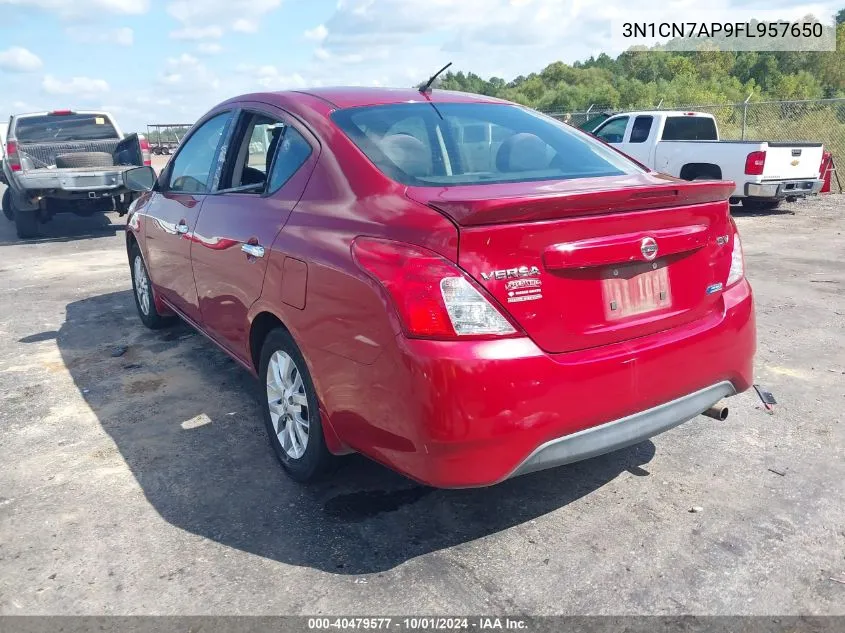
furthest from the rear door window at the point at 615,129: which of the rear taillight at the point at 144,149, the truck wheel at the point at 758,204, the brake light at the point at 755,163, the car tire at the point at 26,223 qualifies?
the car tire at the point at 26,223

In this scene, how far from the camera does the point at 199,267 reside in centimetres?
411

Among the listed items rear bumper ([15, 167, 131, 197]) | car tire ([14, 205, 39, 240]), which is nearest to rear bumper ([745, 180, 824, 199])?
rear bumper ([15, 167, 131, 197])

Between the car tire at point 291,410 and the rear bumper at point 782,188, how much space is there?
1043 cm

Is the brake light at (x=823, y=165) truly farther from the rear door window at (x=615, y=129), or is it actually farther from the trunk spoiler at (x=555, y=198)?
the trunk spoiler at (x=555, y=198)

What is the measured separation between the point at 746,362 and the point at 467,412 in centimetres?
141

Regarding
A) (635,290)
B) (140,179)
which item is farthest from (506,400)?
(140,179)

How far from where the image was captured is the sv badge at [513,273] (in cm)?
235

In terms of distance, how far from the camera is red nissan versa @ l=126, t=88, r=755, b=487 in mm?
2355

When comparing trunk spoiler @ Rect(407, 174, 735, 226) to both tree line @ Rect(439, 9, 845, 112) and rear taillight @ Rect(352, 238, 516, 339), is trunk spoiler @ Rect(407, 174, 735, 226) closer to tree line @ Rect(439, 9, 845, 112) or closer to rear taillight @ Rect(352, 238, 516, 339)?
rear taillight @ Rect(352, 238, 516, 339)

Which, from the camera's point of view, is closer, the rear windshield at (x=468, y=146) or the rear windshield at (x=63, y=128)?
the rear windshield at (x=468, y=146)

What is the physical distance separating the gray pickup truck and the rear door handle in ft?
26.8

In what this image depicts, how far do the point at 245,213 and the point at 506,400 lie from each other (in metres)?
1.78

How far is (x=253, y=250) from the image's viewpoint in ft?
10.9

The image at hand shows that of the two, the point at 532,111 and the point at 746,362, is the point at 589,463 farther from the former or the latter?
the point at 532,111
